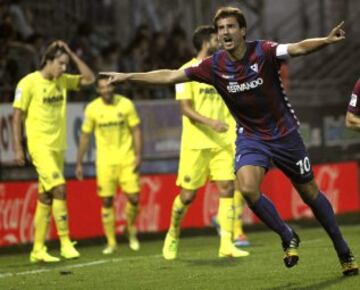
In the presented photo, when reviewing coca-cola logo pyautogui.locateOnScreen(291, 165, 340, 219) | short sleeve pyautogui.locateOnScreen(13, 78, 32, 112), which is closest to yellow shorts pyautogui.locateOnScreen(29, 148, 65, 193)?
short sleeve pyautogui.locateOnScreen(13, 78, 32, 112)

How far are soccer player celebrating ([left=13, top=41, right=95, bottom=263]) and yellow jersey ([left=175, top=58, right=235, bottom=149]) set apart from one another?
1535 mm

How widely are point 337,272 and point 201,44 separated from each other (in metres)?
3.58

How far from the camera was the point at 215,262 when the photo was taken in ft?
37.9

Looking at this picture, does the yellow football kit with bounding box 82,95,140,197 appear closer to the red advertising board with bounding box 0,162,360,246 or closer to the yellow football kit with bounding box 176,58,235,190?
the red advertising board with bounding box 0,162,360,246

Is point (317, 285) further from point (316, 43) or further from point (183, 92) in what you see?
point (183, 92)

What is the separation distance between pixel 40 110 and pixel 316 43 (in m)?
5.15

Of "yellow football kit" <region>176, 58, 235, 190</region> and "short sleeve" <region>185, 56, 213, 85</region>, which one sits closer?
"short sleeve" <region>185, 56, 213, 85</region>

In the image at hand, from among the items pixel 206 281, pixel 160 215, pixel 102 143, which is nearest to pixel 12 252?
pixel 102 143

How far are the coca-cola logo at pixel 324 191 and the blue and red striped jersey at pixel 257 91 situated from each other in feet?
31.9

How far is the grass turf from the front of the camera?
9523 millimetres

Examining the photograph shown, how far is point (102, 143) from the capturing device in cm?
1465


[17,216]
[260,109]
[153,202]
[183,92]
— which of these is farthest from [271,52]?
[153,202]

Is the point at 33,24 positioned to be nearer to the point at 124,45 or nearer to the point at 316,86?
the point at 124,45

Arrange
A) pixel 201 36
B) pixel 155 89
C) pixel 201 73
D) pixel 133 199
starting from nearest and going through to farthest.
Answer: pixel 201 73, pixel 201 36, pixel 133 199, pixel 155 89
